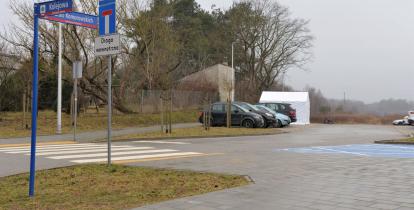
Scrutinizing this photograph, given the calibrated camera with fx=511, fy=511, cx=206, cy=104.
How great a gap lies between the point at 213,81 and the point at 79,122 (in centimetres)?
2224

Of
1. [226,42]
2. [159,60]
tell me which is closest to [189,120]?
[159,60]

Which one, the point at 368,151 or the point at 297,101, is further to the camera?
the point at 297,101

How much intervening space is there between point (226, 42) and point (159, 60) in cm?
2480

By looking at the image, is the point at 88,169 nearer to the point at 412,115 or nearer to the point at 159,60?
the point at 159,60

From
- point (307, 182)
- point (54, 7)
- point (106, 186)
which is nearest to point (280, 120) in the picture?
point (307, 182)

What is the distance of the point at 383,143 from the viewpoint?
19.1 metres

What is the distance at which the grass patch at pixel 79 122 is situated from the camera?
23578 millimetres

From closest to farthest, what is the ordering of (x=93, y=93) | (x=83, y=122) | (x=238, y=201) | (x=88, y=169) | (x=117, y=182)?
(x=238, y=201) → (x=117, y=182) → (x=88, y=169) → (x=83, y=122) → (x=93, y=93)

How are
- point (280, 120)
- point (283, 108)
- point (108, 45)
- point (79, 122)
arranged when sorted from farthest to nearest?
1. point (283, 108)
2. point (280, 120)
3. point (79, 122)
4. point (108, 45)

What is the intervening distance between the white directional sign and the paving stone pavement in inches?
112

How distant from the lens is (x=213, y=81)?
48.5m

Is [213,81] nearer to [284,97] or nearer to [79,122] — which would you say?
[284,97]

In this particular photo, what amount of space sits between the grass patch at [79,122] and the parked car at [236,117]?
14.2 ft

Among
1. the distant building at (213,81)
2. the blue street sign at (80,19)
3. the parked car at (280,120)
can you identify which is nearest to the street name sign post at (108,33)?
the blue street sign at (80,19)
